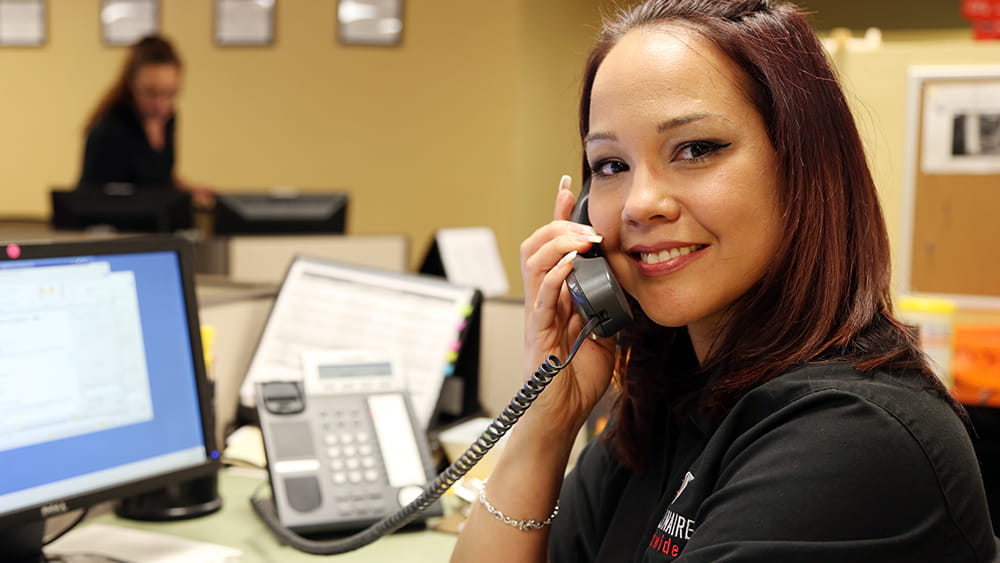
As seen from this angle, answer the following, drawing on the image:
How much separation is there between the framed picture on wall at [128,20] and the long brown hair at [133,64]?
1.35 m

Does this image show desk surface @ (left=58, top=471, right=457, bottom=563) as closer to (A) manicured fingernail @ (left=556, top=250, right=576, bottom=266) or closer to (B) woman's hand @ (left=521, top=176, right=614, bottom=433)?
(B) woman's hand @ (left=521, top=176, right=614, bottom=433)

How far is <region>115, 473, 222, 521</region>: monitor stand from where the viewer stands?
1.42 metres

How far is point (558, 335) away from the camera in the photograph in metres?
1.21

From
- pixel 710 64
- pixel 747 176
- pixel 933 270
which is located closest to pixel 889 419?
pixel 747 176

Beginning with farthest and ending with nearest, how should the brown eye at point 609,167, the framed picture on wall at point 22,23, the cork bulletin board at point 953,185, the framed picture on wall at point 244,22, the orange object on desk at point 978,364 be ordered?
the framed picture on wall at point 22,23 → the framed picture on wall at point 244,22 → the cork bulletin board at point 953,185 → the orange object on desk at point 978,364 → the brown eye at point 609,167

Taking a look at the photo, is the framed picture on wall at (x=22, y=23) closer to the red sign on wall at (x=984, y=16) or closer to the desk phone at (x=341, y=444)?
the desk phone at (x=341, y=444)

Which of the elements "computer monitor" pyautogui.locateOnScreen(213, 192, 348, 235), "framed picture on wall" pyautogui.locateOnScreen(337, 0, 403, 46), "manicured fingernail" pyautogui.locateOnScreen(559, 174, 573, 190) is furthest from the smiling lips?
"framed picture on wall" pyautogui.locateOnScreen(337, 0, 403, 46)

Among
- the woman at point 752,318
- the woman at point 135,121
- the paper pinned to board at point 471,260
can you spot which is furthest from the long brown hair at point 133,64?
the woman at point 752,318

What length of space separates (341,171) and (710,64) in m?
4.31

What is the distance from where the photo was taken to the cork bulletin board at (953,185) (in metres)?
2.22

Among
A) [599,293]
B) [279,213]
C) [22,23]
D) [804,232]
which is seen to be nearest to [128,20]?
[22,23]

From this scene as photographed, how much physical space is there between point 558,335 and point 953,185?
1.47m

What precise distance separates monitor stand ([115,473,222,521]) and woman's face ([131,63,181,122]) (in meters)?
2.90

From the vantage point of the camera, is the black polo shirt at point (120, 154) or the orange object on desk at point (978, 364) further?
the black polo shirt at point (120, 154)
